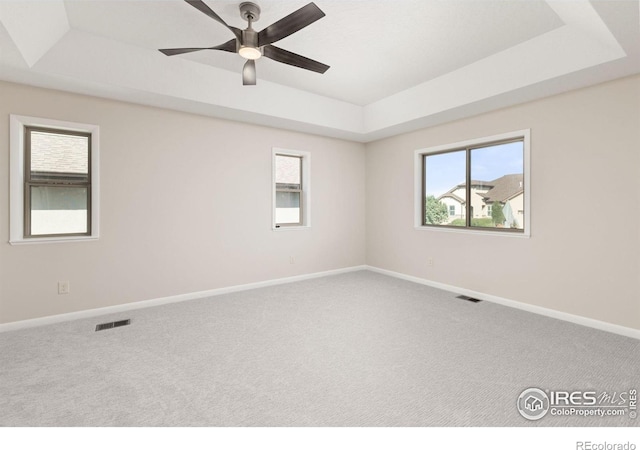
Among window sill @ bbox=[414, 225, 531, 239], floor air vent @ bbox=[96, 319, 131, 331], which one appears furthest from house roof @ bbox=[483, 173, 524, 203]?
floor air vent @ bbox=[96, 319, 131, 331]

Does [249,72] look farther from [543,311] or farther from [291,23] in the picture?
[543,311]

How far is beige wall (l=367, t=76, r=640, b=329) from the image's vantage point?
9.69ft

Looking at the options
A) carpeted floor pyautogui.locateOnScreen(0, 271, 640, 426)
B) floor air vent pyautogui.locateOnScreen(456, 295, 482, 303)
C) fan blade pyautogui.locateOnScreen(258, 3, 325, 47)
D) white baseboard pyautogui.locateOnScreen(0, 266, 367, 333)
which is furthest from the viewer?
floor air vent pyautogui.locateOnScreen(456, 295, 482, 303)

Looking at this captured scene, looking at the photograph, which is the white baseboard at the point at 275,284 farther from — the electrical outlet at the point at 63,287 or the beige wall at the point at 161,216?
the electrical outlet at the point at 63,287

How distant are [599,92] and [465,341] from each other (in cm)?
281

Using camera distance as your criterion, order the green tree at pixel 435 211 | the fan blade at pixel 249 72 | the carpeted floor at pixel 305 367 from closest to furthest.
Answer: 1. the carpeted floor at pixel 305 367
2. the fan blade at pixel 249 72
3. the green tree at pixel 435 211

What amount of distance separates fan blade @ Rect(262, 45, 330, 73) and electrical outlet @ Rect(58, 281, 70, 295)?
3.18 metres

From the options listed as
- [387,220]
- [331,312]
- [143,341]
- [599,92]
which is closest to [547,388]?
[331,312]

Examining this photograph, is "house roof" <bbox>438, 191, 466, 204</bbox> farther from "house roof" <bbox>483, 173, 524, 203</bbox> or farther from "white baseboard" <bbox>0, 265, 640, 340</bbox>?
"white baseboard" <bbox>0, 265, 640, 340</bbox>

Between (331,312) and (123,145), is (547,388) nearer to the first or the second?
(331,312)

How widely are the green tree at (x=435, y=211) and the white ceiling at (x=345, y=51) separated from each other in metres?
1.27

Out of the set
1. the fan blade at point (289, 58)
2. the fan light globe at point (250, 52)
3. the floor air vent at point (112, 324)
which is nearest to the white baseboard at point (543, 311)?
the fan blade at point (289, 58)

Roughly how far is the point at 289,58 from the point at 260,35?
1.24 feet

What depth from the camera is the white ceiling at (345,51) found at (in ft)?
8.32
